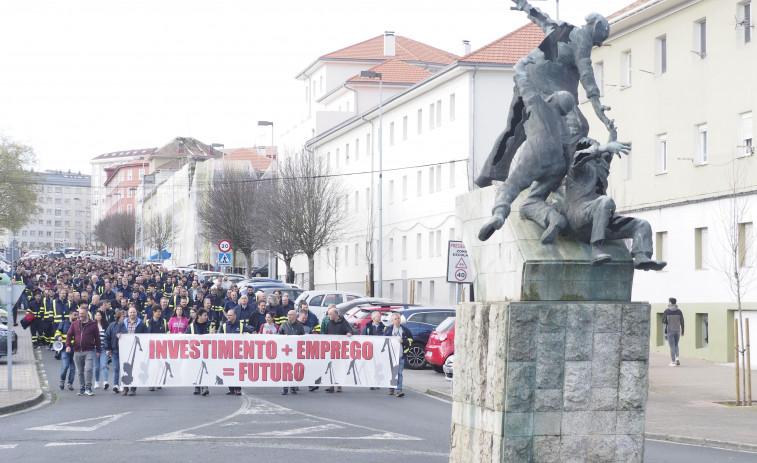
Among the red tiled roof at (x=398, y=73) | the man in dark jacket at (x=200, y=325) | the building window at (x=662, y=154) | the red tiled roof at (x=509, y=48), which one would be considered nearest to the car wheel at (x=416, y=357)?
the man in dark jacket at (x=200, y=325)

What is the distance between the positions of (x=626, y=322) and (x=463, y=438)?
76.4 inches

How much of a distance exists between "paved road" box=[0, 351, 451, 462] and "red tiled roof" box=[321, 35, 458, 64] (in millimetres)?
63675

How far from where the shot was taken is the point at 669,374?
28.1 m

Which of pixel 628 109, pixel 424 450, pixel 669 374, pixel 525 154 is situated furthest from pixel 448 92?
pixel 525 154

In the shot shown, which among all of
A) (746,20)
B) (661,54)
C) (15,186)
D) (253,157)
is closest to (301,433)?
(746,20)

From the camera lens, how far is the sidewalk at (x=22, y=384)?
65.2 feet

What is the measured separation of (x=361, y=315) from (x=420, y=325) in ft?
7.86

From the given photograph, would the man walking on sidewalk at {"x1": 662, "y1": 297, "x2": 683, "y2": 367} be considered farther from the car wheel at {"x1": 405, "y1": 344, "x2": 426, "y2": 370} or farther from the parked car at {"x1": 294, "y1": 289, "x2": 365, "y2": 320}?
the parked car at {"x1": 294, "y1": 289, "x2": 365, "y2": 320}

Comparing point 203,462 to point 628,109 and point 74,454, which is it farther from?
point 628,109

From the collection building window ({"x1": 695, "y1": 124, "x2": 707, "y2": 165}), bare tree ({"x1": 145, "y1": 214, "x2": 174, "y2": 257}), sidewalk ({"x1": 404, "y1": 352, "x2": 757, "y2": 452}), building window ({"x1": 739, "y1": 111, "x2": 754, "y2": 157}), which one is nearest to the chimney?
bare tree ({"x1": 145, "y1": 214, "x2": 174, "y2": 257})

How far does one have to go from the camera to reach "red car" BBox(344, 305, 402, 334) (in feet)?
102

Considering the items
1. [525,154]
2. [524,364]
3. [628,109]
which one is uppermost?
[628,109]

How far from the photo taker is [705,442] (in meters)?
16.3

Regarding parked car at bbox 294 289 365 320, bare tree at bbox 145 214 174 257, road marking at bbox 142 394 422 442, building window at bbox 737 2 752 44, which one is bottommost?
road marking at bbox 142 394 422 442
